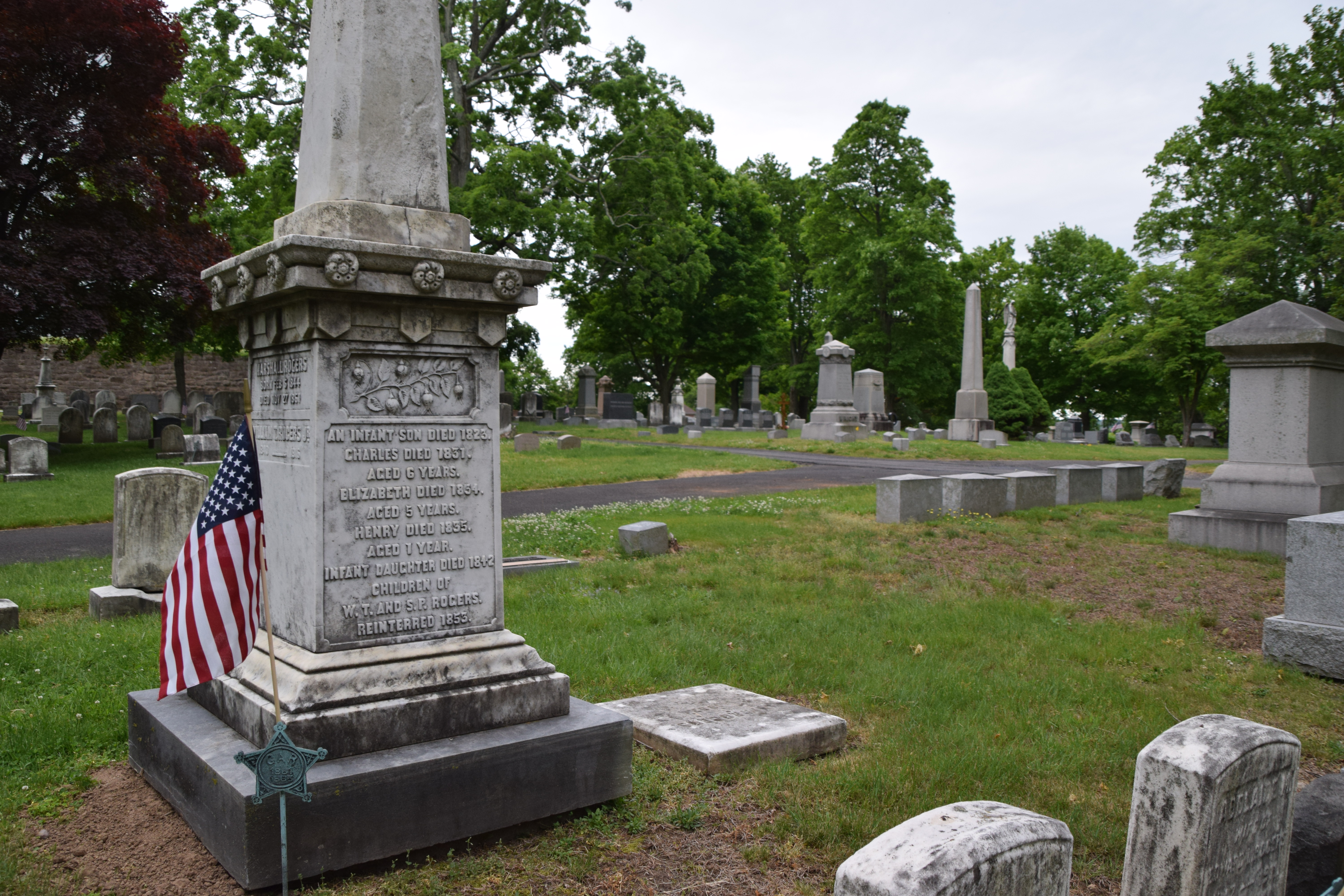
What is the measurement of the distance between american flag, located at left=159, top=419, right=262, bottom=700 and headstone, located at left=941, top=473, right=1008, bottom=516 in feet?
32.5

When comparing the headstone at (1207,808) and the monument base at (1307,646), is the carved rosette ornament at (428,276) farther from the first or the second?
the monument base at (1307,646)

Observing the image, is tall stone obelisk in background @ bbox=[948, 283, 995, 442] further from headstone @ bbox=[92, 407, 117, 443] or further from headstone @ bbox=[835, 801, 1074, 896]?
headstone @ bbox=[835, 801, 1074, 896]

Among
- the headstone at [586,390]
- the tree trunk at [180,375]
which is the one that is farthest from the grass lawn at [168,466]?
the headstone at [586,390]

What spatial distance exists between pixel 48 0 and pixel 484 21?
12.1 metres

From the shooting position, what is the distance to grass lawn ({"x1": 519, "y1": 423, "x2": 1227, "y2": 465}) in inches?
1051

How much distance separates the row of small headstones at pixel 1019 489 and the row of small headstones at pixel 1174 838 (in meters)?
8.30

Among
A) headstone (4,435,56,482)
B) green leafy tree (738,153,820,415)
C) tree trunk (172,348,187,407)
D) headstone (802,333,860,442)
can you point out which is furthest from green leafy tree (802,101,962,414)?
headstone (4,435,56,482)

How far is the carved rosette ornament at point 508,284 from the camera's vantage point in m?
3.85

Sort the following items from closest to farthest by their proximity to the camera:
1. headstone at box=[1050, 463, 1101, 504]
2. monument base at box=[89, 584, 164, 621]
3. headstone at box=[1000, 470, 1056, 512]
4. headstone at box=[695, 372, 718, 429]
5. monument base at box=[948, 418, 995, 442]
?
monument base at box=[89, 584, 164, 621] → headstone at box=[1000, 470, 1056, 512] → headstone at box=[1050, 463, 1101, 504] → monument base at box=[948, 418, 995, 442] → headstone at box=[695, 372, 718, 429]

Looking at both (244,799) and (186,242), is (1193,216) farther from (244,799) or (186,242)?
(244,799)

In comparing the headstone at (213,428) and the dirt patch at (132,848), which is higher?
the headstone at (213,428)

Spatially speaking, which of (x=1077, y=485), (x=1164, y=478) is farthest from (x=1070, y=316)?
(x=1077, y=485)

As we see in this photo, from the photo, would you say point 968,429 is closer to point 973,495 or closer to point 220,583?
point 973,495

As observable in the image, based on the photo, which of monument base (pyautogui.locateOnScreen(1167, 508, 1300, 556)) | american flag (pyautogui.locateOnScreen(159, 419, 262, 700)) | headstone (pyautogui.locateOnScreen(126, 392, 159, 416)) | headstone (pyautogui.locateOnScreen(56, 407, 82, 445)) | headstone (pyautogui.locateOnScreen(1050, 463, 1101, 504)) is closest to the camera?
american flag (pyautogui.locateOnScreen(159, 419, 262, 700))
